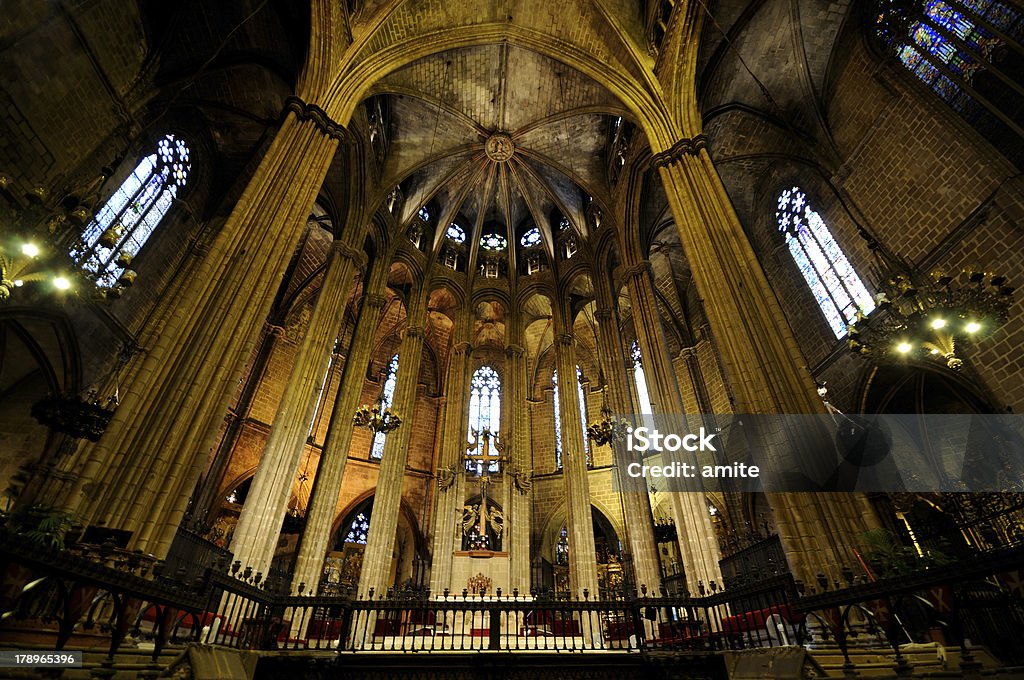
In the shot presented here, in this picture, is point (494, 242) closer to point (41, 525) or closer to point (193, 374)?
point (193, 374)

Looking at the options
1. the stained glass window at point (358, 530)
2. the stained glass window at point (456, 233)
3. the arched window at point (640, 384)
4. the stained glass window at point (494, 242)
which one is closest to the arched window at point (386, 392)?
the stained glass window at point (358, 530)

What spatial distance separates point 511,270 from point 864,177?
38.2 ft

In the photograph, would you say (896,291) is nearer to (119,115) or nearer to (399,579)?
(119,115)

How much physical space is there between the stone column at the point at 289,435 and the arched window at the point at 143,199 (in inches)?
170

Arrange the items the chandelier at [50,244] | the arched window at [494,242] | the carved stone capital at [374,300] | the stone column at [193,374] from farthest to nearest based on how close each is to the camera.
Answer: the arched window at [494,242] < the carved stone capital at [374,300] < the chandelier at [50,244] < the stone column at [193,374]

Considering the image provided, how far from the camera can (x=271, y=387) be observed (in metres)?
17.9

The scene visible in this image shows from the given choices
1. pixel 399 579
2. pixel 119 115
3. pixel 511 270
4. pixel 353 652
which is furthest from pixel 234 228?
pixel 399 579

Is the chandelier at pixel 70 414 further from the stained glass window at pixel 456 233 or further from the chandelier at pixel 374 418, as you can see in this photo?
the stained glass window at pixel 456 233

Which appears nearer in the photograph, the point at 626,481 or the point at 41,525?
the point at 41,525

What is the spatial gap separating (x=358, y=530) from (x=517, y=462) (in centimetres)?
828

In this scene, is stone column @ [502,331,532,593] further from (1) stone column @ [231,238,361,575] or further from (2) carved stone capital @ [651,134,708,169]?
(2) carved stone capital @ [651,134,708,169]

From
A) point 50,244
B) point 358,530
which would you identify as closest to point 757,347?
point 50,244

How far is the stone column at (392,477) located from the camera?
11.7 metres

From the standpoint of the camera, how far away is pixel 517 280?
62.8ft
